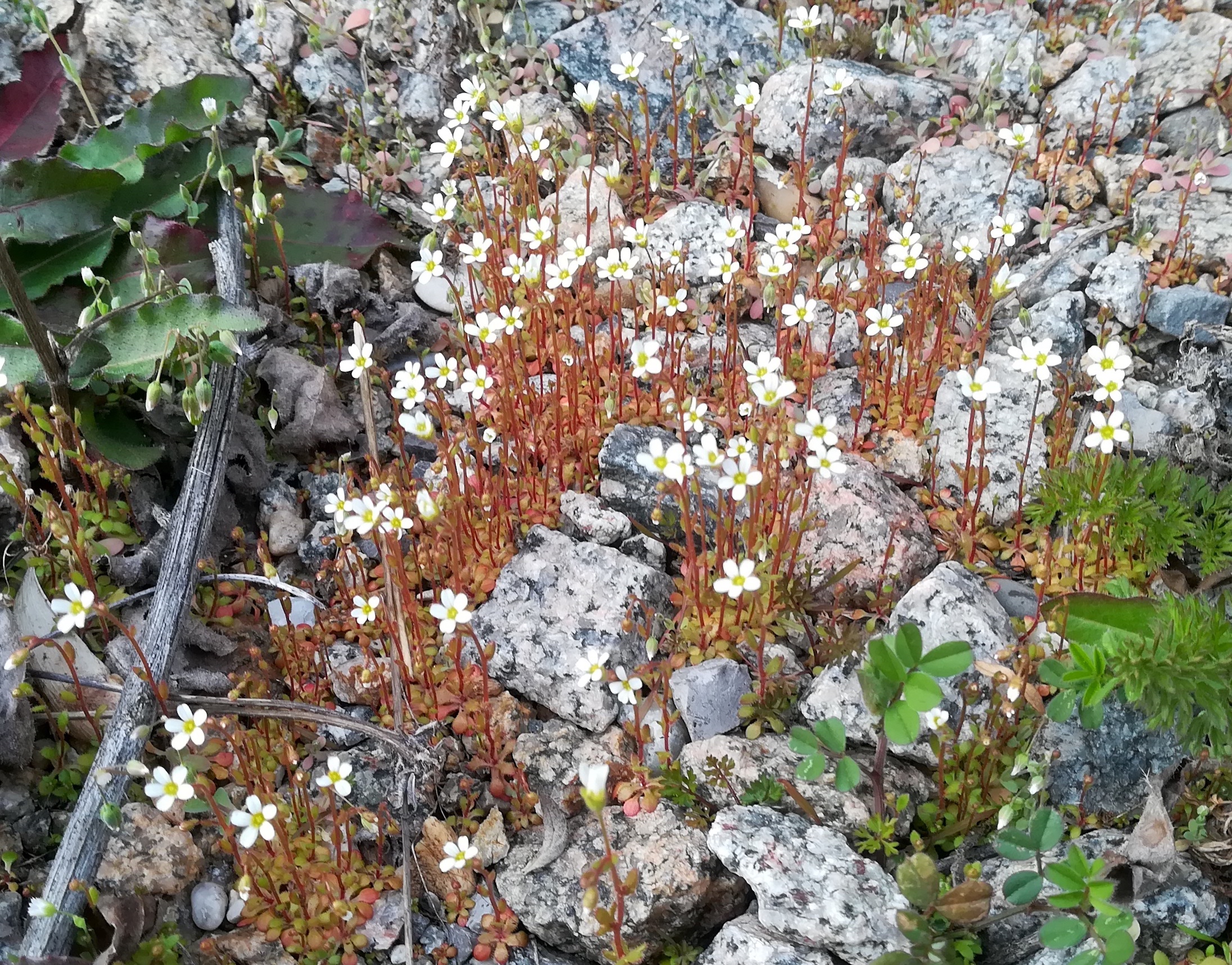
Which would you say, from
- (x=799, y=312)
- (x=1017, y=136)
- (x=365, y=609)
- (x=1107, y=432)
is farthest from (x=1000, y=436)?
(x=365, y=609)

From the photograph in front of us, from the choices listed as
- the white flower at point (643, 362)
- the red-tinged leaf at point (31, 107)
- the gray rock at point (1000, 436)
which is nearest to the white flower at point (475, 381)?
the white flower at point (643, 362)

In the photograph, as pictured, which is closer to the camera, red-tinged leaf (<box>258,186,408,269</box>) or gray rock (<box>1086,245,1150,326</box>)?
gray rock (<box>1086,245,1150,326</box>)

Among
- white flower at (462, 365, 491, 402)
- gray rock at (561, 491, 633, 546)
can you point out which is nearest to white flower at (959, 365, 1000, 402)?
gray rock at (561, 491, 633, 546)

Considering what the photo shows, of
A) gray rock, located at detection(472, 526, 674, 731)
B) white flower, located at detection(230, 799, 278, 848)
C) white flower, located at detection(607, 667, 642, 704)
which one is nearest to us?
white flower, located at detection(230, 799, 278, 848)

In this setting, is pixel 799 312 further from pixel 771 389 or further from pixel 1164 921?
pixel 1164 921

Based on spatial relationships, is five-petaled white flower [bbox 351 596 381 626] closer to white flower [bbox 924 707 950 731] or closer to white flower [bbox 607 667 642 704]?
white flower [bbox 607 667 642 704]

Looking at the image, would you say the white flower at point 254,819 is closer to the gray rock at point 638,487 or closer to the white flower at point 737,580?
the white flower at point 737,580

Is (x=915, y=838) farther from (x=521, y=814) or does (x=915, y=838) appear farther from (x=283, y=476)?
(x=283, y=476)
